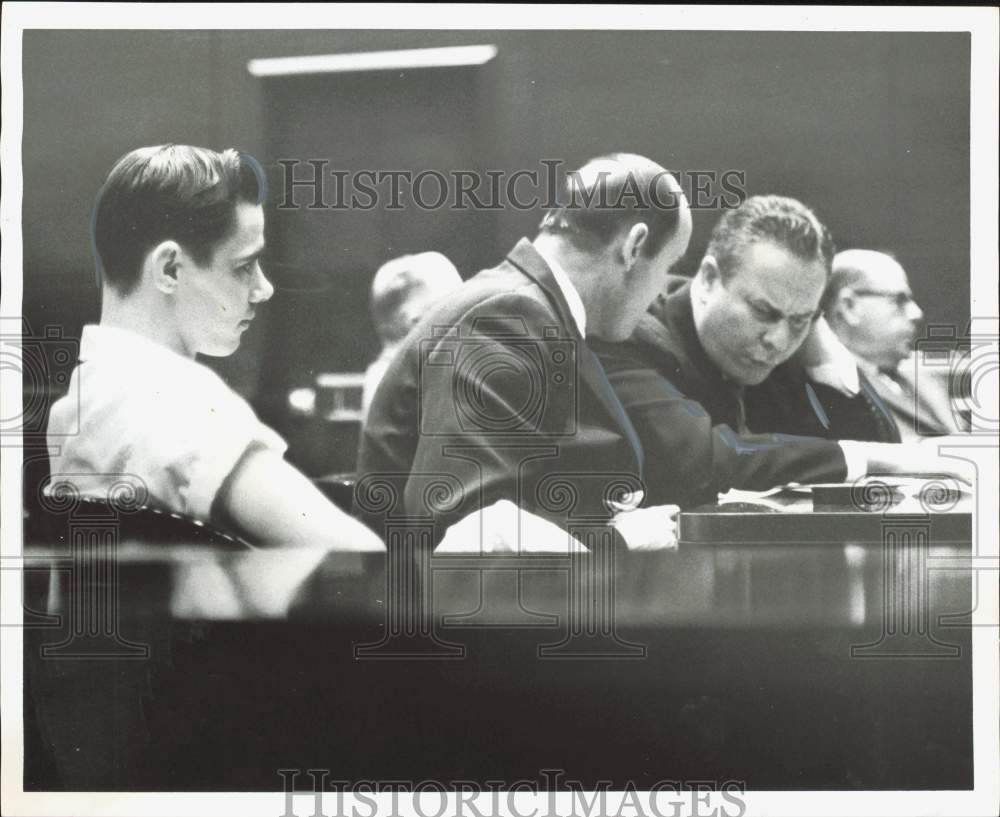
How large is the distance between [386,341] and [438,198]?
1.45 ft

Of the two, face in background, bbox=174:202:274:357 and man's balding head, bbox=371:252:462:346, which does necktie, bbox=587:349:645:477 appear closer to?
man's balding head, bbox=371:252:462:346

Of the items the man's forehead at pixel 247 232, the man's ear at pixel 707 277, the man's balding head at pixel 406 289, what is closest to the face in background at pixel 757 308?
the man's ear at pixel 707 277

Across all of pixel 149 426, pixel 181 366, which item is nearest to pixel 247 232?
pixel 181 366

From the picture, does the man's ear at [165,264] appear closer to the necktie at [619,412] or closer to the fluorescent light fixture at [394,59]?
the fluorescent light fixture at [394,59]

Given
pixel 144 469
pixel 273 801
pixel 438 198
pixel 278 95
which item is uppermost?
pixel 278 95

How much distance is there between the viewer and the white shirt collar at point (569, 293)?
3.31 meters

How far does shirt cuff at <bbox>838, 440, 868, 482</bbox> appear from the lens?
334 centimetres

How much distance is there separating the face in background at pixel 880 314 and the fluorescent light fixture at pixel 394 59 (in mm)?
1274

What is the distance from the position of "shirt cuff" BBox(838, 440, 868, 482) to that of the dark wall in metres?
0.64

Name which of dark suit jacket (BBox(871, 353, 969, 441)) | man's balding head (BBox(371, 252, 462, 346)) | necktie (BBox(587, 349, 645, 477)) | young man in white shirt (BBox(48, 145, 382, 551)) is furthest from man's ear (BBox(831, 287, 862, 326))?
young man in white shirt (BBox(48, 145, 382, 551))

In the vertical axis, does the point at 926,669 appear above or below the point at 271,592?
below

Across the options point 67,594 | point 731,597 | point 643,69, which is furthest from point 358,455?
point 643,69

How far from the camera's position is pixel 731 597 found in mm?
3307

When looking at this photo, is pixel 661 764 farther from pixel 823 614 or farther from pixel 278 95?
pixel 278 95
